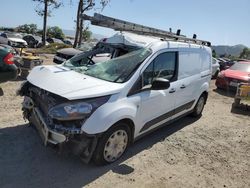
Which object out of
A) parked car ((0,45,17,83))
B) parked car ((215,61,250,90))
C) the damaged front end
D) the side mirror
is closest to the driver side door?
the side mirror

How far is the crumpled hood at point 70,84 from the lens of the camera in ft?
12.7

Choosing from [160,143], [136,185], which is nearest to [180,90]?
[160,143]

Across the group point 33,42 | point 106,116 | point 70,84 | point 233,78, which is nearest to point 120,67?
point 70,84

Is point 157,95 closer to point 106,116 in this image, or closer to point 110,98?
point 110,98

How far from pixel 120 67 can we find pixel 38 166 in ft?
6.37

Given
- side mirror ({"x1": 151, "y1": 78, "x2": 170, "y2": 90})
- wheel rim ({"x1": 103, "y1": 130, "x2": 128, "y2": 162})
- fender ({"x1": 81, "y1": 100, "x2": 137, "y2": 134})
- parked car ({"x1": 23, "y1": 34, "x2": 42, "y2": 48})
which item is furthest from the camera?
parked car ({"x1": 23, "y1": 34, "x2": 42, "y2": 48})

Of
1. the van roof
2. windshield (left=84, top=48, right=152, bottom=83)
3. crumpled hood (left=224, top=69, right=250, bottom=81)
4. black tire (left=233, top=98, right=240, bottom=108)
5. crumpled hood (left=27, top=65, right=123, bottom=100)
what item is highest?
the van roof

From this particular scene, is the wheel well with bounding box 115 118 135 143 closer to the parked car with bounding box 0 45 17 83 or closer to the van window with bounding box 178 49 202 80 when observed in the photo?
the van window with bounding box 178 49 202 80

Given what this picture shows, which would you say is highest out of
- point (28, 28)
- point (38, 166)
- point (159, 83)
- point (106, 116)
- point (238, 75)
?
point (28, 28)

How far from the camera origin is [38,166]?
412 centimetres

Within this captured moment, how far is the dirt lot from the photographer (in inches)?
154

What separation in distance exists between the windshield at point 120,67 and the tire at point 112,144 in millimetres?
747

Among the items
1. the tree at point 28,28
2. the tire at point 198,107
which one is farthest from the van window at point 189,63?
the tree at point 28,28

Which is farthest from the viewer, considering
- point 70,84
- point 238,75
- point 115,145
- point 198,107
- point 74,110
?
point 238,75
